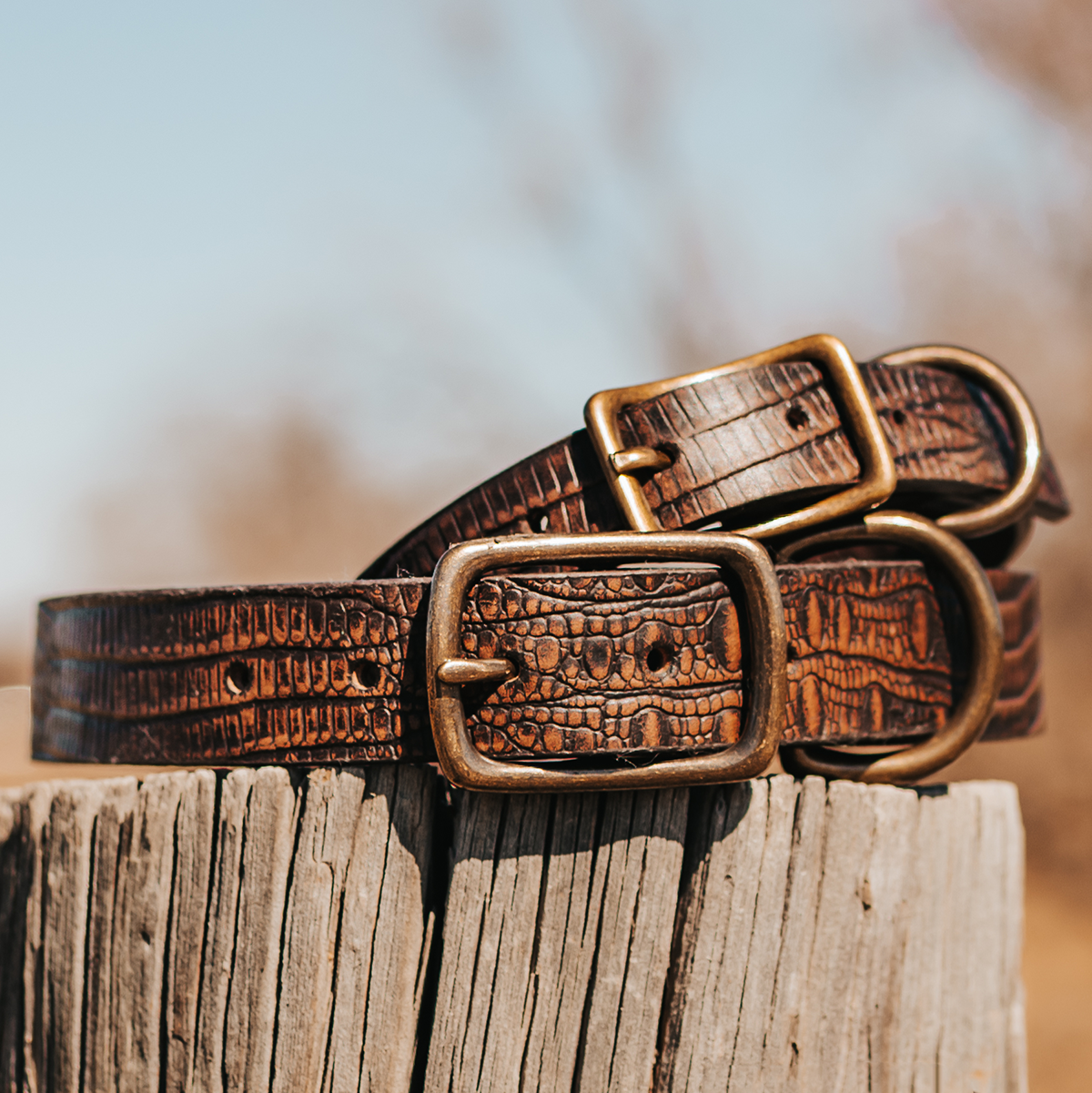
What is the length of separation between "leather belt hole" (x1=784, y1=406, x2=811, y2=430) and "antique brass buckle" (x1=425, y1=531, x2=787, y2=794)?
36 cm

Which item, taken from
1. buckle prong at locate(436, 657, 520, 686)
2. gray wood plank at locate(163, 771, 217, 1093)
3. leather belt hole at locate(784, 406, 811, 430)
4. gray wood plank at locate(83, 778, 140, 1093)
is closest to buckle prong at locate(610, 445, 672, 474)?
leather belt hole at locate(784, 406, 811, 430)

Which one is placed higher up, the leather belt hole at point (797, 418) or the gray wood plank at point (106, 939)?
the leather belt hole at point (797, 418)

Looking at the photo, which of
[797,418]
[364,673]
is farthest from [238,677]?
[797,418]

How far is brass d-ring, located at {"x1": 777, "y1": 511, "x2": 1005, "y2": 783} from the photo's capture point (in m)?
1.57

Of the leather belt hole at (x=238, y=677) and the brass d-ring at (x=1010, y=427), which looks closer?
the leather belt hole at (x=238, y=677)

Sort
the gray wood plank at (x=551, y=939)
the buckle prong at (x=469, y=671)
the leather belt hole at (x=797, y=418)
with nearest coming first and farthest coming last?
the buckle prong at (x=469, y=671)
the gray wood plank at (x=551, y=939)
the leather belt hole at (x=797, y=418)

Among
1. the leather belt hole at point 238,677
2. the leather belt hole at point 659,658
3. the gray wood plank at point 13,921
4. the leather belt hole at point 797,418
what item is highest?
the leather belt hole at point 797,418

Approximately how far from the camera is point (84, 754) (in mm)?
1727

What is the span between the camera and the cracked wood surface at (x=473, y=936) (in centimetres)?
137

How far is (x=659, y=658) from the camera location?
136 cm

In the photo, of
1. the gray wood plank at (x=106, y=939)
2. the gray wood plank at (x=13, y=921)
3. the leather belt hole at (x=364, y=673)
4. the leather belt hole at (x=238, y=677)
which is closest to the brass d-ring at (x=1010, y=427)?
the leather belt hole at (x=364, y=673)

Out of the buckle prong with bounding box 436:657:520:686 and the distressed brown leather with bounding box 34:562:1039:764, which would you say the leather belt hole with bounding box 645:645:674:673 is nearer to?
the distressed brown leather with bounding box 34:562:1039:764

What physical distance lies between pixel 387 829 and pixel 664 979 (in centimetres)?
44

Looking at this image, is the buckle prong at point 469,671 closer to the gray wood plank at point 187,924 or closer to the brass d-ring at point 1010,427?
the gray wood plank at point 187,924
